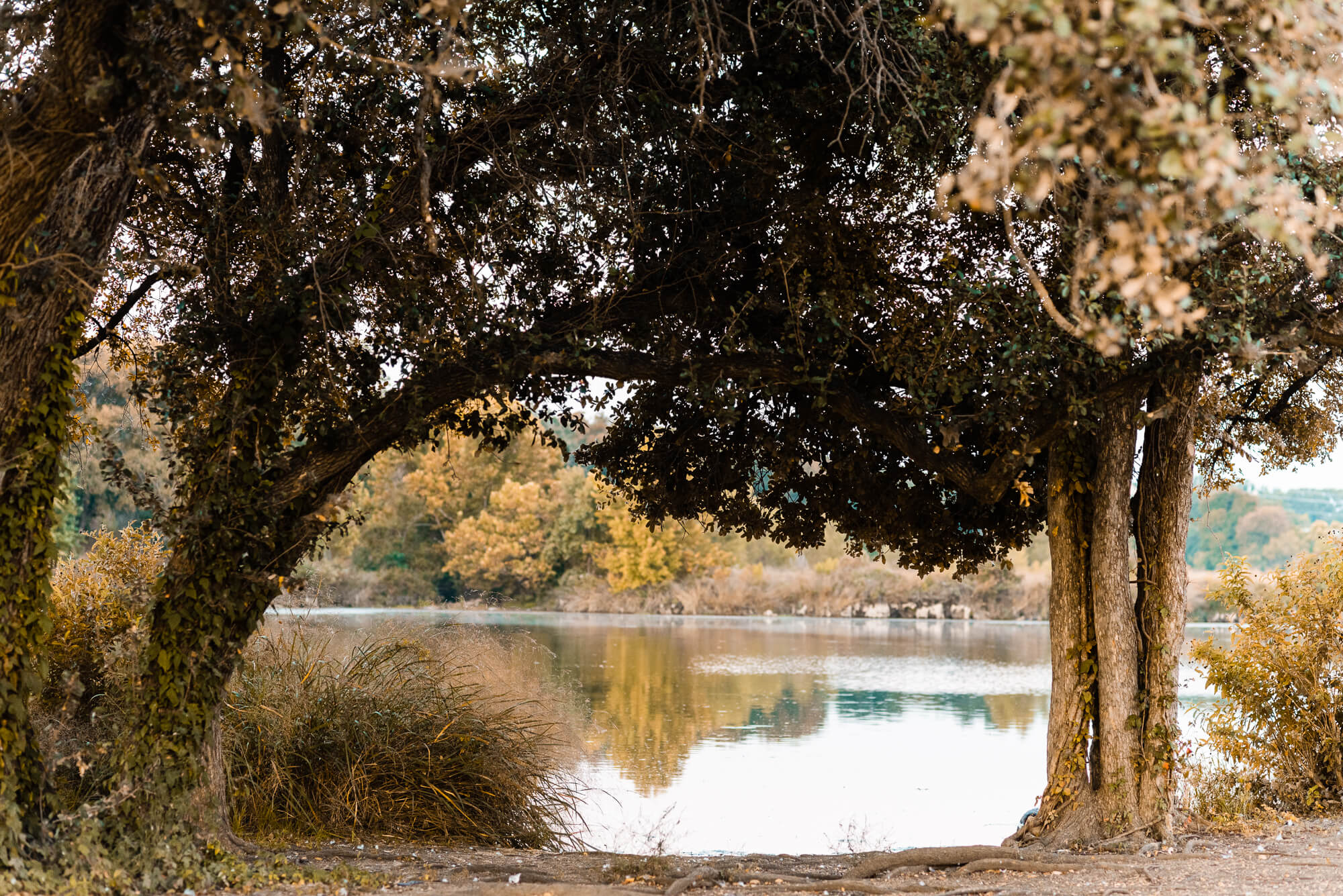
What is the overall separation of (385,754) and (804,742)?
21.9 ft

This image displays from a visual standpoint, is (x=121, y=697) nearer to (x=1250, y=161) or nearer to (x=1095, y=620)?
(x=1095, y=620)

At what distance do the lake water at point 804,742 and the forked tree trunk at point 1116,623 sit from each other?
717mm

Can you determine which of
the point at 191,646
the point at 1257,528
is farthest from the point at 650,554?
Result: the point at 1257,528

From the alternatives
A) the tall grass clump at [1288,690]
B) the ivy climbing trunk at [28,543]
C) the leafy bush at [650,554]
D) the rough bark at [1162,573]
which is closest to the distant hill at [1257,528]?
the leafy bush at [650,554]

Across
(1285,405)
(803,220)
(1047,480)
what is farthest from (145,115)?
(1285,405)

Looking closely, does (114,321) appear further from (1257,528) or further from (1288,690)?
(1257,528)

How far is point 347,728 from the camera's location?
299 inches

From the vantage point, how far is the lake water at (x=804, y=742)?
912cm

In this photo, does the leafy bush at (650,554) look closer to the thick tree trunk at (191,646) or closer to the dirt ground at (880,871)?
the dirt ground at (880,871)

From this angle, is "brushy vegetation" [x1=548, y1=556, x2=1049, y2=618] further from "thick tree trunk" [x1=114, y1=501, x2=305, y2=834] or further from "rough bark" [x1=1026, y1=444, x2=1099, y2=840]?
"thick tree trunk" [x1=114, y1=501, x2=305, y2=834]

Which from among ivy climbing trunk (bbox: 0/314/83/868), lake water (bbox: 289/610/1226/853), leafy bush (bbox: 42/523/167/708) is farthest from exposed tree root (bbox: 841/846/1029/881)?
leafy bush (bbox: 42/523/167/708)

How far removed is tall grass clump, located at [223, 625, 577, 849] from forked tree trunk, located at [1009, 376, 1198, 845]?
348 centimetres

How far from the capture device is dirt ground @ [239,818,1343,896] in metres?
5.47

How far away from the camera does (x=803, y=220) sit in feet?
23.3
